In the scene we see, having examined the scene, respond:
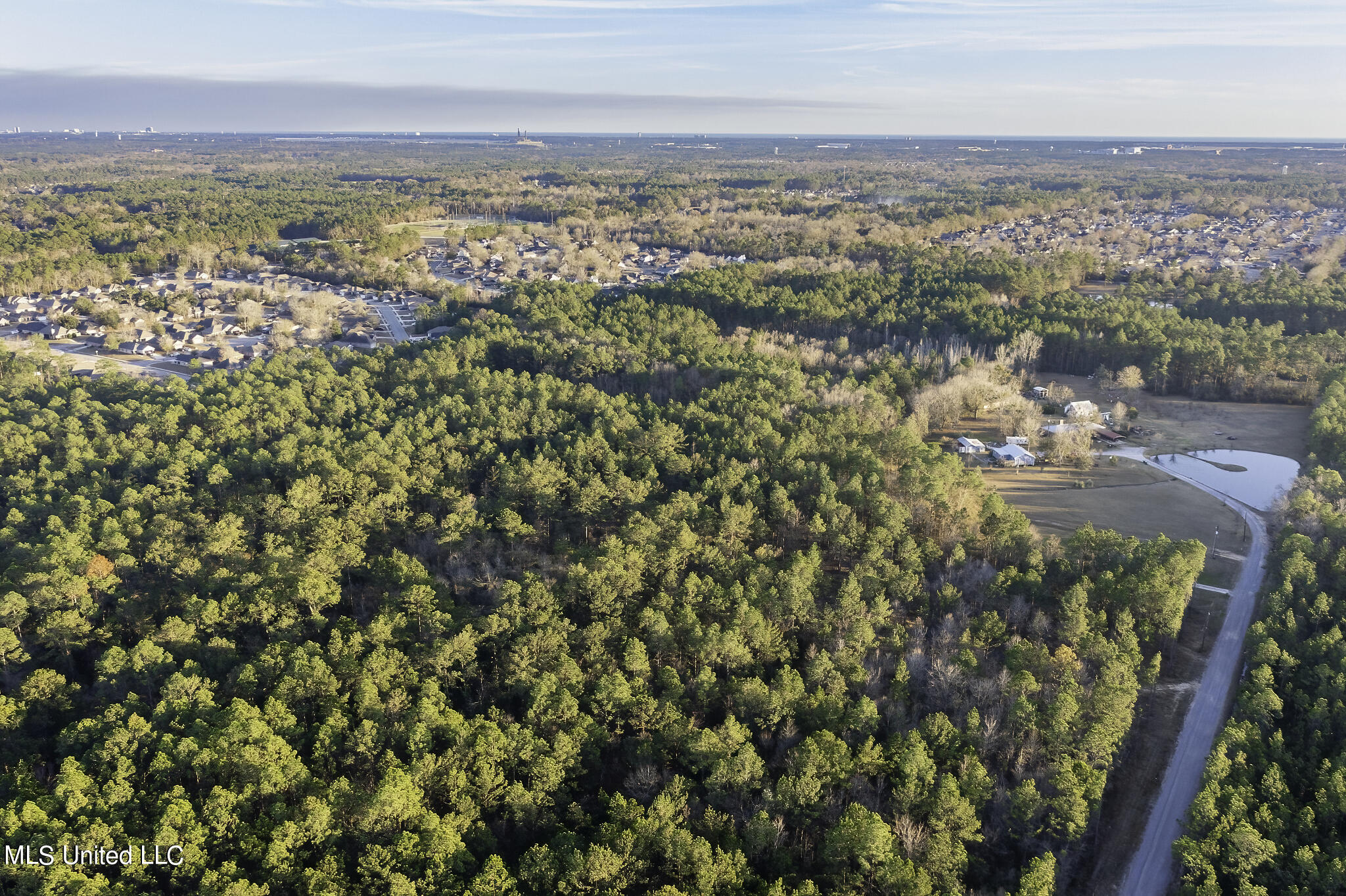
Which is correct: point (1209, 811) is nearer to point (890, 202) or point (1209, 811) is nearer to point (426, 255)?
point (426, 255)

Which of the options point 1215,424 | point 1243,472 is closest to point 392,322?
point 1215,424

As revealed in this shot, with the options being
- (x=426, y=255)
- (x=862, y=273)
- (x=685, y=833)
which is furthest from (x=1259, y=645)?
(x=426, y=255)

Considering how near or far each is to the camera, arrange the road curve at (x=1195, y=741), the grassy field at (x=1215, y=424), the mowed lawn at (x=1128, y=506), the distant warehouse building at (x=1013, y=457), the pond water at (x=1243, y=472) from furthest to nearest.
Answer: the grassy field at (x=1215, y=424) → the distant warehouse building at (x=1013, y=457) → the pond water at (x=1243, y=472) → the mowed lawn at (x=1128, y=506) → the road curve at (x=1195, y=741)

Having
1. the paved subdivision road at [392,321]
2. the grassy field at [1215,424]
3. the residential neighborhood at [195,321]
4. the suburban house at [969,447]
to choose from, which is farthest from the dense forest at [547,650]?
the paved subdivision road at [392,321]

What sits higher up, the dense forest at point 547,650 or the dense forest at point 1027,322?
the dense forest at point 1027,322

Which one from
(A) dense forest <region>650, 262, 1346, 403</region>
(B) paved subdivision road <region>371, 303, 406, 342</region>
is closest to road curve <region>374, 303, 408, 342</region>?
(B) paved subdivision road <region>371, 303, 406, 342</region>

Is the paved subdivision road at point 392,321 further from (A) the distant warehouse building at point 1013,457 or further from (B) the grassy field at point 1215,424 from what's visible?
(B) the grassy field at point 1215,424

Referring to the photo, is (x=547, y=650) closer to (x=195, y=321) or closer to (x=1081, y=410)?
(x=1081, y=410)
